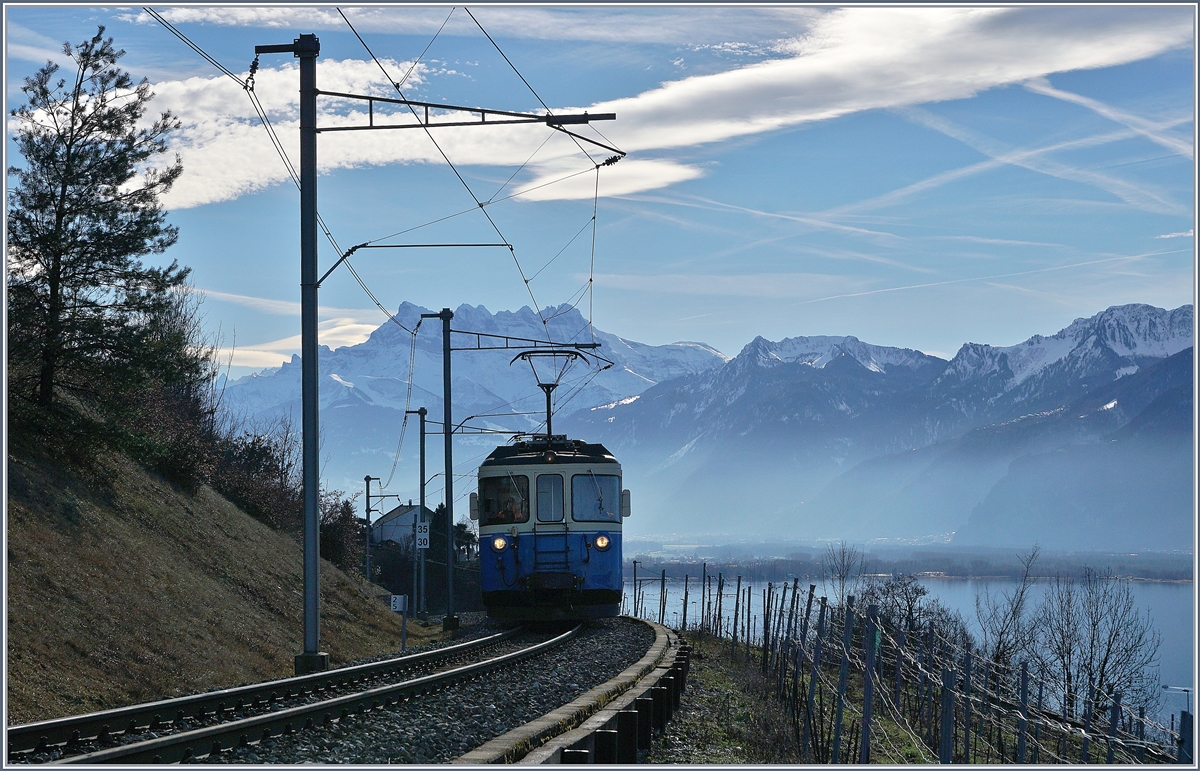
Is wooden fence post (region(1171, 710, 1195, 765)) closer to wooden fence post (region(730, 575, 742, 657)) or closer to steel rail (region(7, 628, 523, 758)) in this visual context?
steel rail (region(7, 628, 523, 758))

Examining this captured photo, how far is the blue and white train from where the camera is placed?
2075cm

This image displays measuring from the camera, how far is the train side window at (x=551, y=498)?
68.5ft

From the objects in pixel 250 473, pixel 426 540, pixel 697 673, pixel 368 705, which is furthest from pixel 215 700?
pixel 250 473

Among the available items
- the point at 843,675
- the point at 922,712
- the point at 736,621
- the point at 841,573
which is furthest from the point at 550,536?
the point at 841,573

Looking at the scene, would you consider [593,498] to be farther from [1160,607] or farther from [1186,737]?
[1160,607]

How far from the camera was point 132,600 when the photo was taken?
17.5m

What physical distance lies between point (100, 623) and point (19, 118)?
905cm

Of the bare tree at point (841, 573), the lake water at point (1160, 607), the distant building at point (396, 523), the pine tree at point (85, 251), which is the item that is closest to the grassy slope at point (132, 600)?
the pine tree at point (85, 251)

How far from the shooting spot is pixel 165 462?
86.8 feet

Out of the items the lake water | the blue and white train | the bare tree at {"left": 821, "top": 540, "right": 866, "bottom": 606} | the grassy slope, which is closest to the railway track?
the grassy slope

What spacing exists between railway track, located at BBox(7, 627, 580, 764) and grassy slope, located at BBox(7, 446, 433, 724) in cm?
286

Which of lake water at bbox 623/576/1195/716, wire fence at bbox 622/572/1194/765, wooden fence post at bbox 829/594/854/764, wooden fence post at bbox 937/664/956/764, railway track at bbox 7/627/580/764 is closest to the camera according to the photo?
railway track at bbox 7/627/580/764

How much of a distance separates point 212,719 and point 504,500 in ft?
39.9

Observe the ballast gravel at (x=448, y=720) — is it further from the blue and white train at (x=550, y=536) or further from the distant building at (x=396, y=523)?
the distant building at (x=396, y=523)
